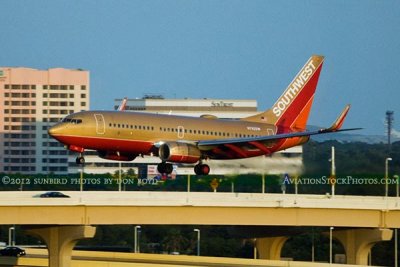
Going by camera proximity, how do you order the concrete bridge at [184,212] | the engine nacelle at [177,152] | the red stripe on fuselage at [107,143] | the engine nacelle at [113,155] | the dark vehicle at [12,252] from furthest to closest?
1. the dark vehicle at [12,252]
2. the engine nacelle at [113,155]
3. the engine nacelle at [177,152]
4. the red stripe on fuselage at [107,143]
5. the concrete bridge at [184,212]

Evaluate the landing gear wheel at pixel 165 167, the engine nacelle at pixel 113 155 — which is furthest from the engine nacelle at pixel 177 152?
the engine nacelle at pixel 113 155

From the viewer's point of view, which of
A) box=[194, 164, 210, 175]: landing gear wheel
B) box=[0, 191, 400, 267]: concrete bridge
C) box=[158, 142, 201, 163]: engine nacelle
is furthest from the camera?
box=[194, 164, 210, 175]: landing gear wheel

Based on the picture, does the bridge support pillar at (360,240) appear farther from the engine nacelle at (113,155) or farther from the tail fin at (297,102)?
the tail fin at (297,102)

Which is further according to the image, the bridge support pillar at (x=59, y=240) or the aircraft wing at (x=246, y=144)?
the aircraft wing at (x=246, y=144)

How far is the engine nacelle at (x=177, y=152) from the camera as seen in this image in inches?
3625

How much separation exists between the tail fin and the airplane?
Result: 0.33 feet

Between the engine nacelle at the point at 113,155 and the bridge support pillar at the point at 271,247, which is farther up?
the engine nacelle at the point at 113,155

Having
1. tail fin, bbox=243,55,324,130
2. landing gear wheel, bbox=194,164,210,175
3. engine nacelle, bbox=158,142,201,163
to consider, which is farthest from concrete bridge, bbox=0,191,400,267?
tail fin, bbox=243,55,324,130

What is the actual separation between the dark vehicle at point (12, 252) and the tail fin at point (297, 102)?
2268 centimetres

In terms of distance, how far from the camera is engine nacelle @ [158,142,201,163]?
92.1 meters

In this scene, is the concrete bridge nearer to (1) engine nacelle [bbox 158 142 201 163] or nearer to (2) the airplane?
(2) the airplane

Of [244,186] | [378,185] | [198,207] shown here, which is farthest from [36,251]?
[198,207]

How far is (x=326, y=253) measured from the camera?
425 feet

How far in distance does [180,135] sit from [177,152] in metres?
3.04
